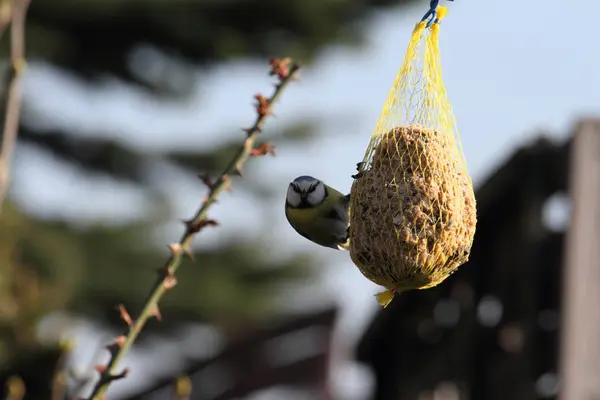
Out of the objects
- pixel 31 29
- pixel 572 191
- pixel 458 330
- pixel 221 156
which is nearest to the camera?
pixel 572 191

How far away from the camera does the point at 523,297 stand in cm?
468

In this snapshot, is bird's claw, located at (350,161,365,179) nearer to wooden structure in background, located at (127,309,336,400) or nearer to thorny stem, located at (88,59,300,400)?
thorny stem, located at (88,59,300,400)

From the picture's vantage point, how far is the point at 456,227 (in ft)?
7.23

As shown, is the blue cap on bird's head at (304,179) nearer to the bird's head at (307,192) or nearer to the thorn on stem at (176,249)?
the bird's head at (307,192)

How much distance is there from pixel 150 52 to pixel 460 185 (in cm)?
1095

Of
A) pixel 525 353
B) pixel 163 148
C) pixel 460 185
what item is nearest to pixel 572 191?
pixel 525 353

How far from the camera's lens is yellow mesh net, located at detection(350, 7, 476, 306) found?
7.02 ft

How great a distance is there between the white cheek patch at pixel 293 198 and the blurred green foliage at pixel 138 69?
8861mm

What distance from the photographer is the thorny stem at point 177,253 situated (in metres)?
1.92

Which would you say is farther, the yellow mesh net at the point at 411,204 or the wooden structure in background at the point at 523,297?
the wooden structure in background at the point at 523,297

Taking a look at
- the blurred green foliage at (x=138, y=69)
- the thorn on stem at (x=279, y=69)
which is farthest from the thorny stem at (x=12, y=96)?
the blurred green foliage at (x=138, y=69)

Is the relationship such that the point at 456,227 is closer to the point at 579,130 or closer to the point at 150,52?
the point at 579,130

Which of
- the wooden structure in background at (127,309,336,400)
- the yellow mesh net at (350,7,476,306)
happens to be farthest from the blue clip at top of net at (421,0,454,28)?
the wooden structure in background at (127,309,336,400)

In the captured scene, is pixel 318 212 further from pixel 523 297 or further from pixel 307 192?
pixel 523 297
